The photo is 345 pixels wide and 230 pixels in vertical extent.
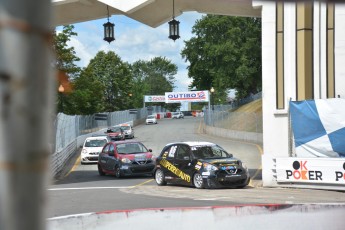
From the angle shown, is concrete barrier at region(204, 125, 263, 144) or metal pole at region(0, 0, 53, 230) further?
concrete barrier at region(204, 125, 263, 144)

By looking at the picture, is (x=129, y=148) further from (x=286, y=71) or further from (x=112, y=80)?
(x=112, y=80)

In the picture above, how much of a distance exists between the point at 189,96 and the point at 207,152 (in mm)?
70348

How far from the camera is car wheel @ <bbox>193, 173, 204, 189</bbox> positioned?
17.6m

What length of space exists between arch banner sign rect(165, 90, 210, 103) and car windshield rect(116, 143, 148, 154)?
5225 cm

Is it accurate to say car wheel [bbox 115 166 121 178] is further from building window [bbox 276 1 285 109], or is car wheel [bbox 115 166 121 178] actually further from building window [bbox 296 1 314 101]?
building window [bbox 296 1 314 101]

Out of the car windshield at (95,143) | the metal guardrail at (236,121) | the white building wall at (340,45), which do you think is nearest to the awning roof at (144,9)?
the white building wall at (340,45)

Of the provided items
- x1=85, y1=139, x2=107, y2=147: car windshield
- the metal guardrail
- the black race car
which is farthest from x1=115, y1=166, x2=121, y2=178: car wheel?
the metal guardrail

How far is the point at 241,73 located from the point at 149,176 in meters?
41.4

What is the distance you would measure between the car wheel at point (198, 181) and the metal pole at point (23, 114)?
16105mm

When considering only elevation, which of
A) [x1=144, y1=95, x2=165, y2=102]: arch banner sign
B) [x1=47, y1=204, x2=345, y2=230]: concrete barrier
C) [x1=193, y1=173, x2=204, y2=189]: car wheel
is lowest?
[x1=193, y1=173, x2=204, y2=189]: car wheel

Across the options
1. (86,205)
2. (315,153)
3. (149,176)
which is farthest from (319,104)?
(149,176)

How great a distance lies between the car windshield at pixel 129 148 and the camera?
23.3m

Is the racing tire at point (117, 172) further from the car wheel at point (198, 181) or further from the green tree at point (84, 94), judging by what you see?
the green tree at point (84, 94)

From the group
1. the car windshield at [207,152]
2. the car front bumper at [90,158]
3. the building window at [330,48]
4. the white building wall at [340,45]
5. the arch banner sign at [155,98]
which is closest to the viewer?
the white building wall at [340,45]
